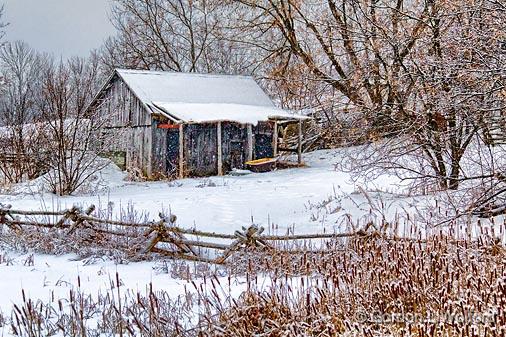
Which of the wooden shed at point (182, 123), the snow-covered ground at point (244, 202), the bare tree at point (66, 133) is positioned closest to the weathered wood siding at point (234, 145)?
the wooden shed at point (182, 123)

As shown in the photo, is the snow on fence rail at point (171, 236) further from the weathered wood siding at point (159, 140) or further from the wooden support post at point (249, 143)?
the wooden support post at point (249, 143)

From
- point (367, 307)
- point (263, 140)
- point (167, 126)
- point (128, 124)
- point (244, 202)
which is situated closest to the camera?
point (367, 307)

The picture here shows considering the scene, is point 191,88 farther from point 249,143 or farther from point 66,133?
point 66,133

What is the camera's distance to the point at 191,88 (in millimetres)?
24422

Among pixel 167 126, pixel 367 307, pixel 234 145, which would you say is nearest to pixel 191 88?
pixel 234 145

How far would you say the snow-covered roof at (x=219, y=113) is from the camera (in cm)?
2014

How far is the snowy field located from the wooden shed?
231 centimetres

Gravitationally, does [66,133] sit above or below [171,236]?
above

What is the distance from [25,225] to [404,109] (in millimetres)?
6791

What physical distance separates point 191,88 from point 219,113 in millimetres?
3749

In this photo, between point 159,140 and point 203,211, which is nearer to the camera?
point 203,211

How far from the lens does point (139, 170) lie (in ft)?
68.6

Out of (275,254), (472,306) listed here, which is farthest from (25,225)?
(472,306)

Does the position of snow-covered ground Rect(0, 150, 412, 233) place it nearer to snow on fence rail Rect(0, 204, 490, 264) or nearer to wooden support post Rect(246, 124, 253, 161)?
snow on fence rail Rect(0, 204, 490, 264)
